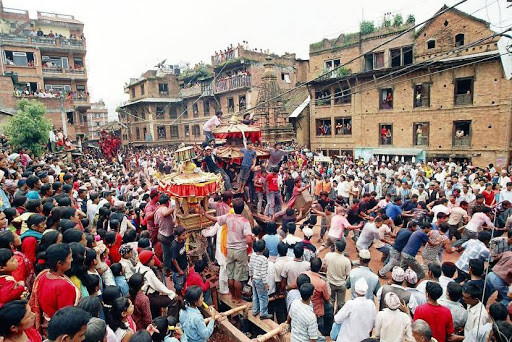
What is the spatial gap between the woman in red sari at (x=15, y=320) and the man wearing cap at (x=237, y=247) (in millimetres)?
3558

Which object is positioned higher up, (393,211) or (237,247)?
(237,247)

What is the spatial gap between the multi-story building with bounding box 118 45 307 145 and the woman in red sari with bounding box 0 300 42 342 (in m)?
21.7

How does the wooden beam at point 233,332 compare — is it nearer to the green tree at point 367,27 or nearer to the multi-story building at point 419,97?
the multi-story building at point 419,97

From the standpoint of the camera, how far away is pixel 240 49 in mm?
30969

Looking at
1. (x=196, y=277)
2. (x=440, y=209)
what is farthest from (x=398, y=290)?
(x=440, y=209)

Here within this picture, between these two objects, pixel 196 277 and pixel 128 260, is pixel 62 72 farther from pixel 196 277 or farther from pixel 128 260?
pixel 196 277

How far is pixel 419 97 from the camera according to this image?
73.5 ft

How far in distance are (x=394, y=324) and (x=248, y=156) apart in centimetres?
613

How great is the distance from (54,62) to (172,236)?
3204 cm

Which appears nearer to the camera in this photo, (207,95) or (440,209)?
(440,209)

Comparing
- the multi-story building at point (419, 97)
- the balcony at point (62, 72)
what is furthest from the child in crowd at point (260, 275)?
the balcony at point (62, 72)

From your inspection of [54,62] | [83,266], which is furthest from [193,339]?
[54,62]

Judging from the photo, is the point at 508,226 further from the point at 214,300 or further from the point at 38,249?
the point at 38,249

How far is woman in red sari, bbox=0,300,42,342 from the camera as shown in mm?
2545
